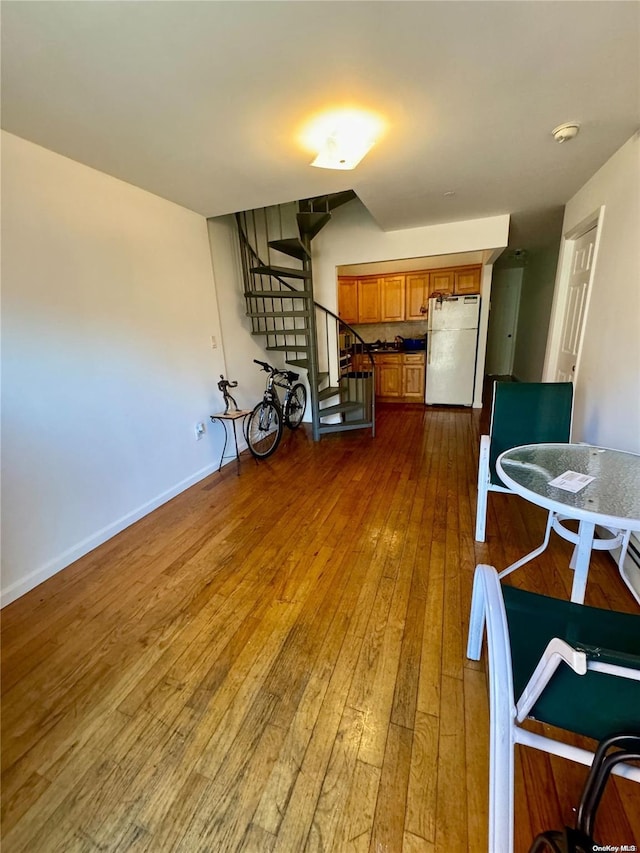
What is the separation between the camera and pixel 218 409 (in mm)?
3539

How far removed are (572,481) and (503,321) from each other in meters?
7.38

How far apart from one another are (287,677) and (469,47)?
2.67 metres

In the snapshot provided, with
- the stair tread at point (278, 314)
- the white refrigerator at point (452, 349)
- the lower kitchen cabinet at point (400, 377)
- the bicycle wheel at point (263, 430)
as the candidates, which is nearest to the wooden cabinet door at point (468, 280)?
the white refrigerator at point (452, 349)

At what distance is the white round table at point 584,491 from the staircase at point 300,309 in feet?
8.89

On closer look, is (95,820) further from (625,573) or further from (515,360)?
(515,360)

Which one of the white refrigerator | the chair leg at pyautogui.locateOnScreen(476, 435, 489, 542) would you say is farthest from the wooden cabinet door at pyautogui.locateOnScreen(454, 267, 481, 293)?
the chair leg at pyautogui.locateOnScreen(476, 435, 489, 542)

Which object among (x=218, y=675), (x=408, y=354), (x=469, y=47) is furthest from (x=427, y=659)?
(x=408, y=354)

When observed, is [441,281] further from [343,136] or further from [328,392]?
[343,136]

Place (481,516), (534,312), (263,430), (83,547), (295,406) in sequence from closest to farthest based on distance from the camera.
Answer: (481,516)
(83,547)
(263,430)
(295,406)
(534,312)

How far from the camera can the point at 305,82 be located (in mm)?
1527

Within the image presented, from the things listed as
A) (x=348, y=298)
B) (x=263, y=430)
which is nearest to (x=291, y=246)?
(x=263, y=430)

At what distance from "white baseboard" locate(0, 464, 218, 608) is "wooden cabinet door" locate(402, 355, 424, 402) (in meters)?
4.08

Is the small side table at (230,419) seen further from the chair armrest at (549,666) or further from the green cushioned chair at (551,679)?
the chair armrest at (549,666)

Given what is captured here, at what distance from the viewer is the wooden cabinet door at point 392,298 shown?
19.2 ft
